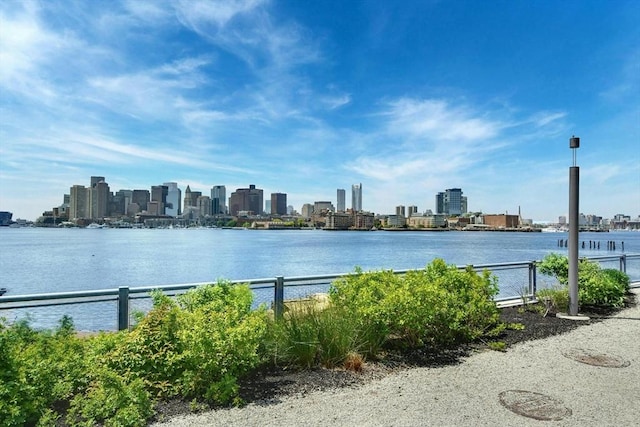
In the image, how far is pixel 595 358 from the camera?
611 centimetres

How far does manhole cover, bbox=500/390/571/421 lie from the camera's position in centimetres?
422

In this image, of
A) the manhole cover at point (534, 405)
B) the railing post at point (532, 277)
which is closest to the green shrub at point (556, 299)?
the railing post at point (532, 277)

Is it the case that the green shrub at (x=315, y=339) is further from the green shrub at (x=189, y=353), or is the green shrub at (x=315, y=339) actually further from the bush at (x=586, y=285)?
the bush at (x=586, y=285)

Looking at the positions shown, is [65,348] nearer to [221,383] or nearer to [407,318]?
[221,383]

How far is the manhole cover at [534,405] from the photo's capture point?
13.9ft

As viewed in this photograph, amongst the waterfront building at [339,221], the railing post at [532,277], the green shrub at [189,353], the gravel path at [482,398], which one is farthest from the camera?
the waterfront building at [339,221]

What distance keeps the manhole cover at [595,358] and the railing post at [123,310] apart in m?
6.21

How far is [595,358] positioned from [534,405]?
93.3 inches

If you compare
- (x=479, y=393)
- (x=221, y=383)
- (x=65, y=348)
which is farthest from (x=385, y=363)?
(x=65, y=348)

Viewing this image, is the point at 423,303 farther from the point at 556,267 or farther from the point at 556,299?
the point at 556,267

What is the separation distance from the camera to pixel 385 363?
5.69 metres

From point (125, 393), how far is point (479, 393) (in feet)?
12.0

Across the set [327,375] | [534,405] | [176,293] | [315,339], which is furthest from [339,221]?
[534,405]

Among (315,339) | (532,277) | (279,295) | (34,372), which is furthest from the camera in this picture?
(532,277)
